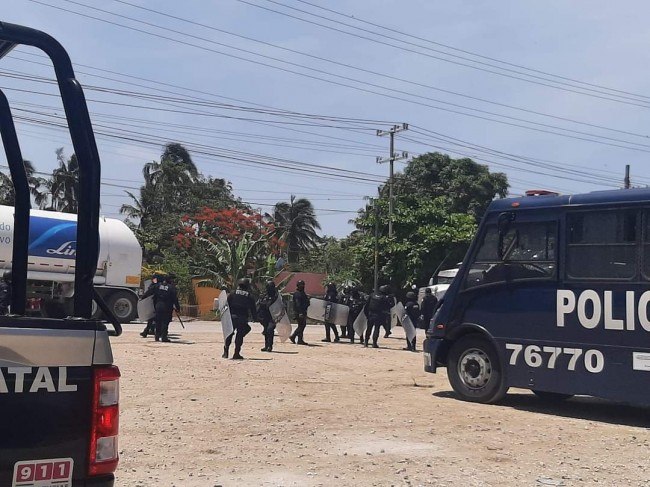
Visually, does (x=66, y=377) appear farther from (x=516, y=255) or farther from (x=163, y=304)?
(x=163, y=304)

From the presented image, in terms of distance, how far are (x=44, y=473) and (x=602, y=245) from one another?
8268 mm

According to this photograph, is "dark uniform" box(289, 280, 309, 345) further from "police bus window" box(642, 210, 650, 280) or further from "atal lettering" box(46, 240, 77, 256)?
"police bus window" box(642, 210, 650, 280)

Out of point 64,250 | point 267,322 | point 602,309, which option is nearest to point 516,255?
point 602,309

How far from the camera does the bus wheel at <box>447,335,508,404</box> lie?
1098cm

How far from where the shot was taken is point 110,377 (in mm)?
3547

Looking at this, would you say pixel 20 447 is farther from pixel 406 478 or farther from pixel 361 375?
pixel 361 375

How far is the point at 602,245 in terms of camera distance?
10.1m

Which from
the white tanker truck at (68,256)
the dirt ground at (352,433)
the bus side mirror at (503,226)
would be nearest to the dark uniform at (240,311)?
the dirt ground at (352,433)

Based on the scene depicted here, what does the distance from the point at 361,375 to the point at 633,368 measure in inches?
216

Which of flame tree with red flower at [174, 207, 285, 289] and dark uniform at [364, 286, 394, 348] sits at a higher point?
flame tree with red flower at [174, 207, 285, 289]

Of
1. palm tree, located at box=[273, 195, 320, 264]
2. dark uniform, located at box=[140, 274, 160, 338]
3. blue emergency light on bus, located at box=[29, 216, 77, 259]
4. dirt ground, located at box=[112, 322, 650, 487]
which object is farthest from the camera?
palm tree, located at box=[273, 195, 320, 264]

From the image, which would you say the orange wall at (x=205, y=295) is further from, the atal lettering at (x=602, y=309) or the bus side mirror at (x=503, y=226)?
the atal lettering at (x=602, y=309)

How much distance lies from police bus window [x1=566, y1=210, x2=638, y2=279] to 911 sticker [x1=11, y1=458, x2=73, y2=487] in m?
8.00

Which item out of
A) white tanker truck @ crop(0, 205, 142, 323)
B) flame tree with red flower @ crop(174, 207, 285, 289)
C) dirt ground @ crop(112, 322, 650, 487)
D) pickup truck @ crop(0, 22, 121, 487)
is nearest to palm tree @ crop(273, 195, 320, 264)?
flame tree with red flower @ crop(174, 207, 285, 289)
